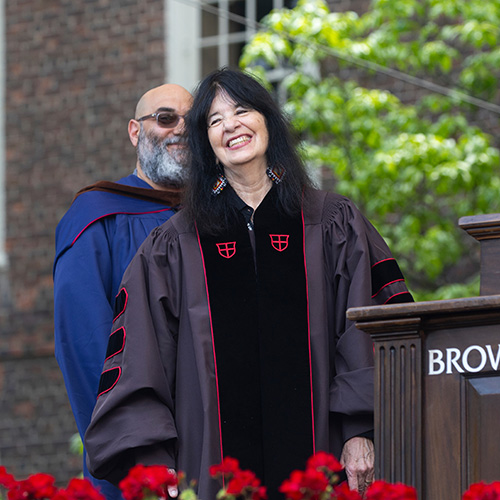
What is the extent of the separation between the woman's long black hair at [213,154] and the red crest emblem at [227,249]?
0.10m

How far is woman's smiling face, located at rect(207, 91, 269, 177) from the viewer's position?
3.70 meters

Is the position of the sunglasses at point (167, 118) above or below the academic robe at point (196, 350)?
above

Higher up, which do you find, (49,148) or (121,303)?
(49,148)

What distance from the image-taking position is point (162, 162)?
4.66 meters

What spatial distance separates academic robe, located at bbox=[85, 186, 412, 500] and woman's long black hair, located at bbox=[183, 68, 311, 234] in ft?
0.28

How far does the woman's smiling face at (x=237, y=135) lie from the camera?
3703 millimetres

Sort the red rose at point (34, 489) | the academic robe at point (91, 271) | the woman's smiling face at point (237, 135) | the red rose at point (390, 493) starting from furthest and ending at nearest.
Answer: the academic robe at point (91, 271)
the woman's smiling face at point (237, 135)
the red rose at point (34, 489)
the red rose at point (390, 493)

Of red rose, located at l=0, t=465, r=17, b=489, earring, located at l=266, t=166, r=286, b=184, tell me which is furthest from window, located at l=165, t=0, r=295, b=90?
red rose, located at l=0, t=465, r=17, b=489

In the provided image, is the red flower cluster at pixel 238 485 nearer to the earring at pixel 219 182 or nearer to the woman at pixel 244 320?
the woman at pixel 244 320

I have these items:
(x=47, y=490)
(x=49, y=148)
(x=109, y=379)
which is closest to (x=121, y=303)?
(x=109, y=379)

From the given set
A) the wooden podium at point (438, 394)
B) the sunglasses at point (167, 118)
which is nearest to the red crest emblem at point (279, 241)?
the wooden podium at point (438, 394)

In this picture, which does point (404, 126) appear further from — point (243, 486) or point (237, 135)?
point (243, 486)

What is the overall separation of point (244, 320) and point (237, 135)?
2.08 ft

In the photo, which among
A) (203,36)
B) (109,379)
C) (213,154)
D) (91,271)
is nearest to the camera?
(109,379)
